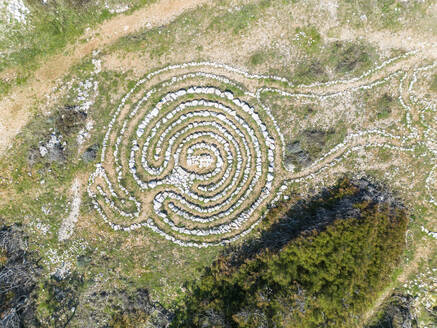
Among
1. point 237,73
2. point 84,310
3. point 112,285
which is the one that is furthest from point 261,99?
point 84,310

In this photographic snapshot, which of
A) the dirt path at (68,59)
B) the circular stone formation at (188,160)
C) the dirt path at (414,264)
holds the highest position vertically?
the dirt path at (68,59)

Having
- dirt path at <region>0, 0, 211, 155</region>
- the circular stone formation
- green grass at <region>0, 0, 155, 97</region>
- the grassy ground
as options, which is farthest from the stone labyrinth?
green grass at <region>0, 0, 155, 97</region>

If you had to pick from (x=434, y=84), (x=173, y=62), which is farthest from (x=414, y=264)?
(x=173, y=62)

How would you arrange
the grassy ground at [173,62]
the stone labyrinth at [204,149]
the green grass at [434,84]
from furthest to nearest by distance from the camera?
the stone labyrinth at [204,149] < the green grass at [434,84] < the grassy ground at [173,62]

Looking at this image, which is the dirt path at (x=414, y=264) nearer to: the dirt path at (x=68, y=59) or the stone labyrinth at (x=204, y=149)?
the stone labyrinth at (x=204, y=149)

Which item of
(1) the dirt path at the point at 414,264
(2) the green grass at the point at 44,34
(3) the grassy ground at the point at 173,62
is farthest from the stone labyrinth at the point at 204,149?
(2) the green grass at the point at 44,34

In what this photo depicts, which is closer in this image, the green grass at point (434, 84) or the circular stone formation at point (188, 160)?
the green grass at point (434, 84)
